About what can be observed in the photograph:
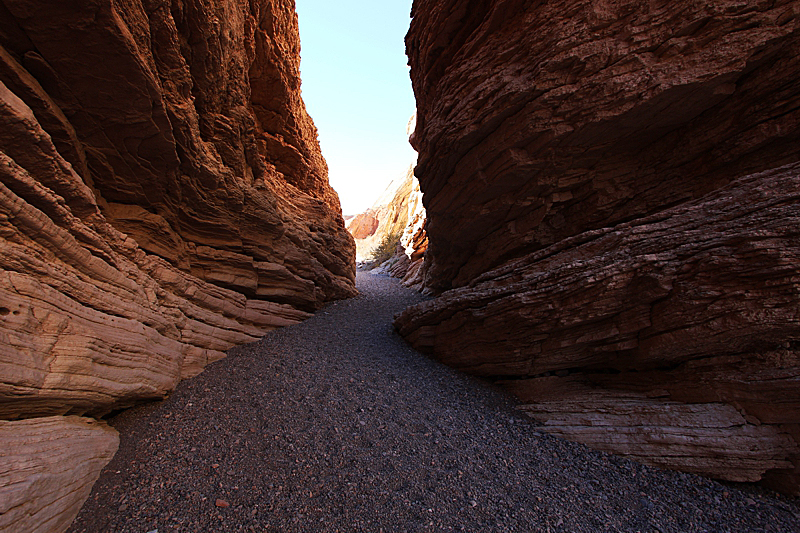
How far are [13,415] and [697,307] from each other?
9603 millimetres

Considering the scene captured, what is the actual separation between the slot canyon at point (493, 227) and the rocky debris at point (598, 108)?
2.2 inches

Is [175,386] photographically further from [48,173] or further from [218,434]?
[48,173]

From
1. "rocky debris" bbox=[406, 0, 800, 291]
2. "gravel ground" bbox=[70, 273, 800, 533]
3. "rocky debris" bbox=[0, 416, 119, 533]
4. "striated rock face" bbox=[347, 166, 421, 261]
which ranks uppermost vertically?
"striated rock face" bbox=[347, 166, 421, 261]

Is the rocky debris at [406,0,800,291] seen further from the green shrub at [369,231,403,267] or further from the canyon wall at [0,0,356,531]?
the green shrub at [369,231,403,267]

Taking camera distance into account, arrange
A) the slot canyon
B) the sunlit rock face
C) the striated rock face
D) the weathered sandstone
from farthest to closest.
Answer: the striated rock face → the sunlit rock face → the slot canyon → the weathered sandstone

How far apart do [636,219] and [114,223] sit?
38.6ft

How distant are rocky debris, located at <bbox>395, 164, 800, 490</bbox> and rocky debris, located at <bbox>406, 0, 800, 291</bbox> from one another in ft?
6.89

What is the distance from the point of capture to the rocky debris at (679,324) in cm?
415

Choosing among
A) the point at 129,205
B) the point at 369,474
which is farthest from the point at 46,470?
the point at 129,205

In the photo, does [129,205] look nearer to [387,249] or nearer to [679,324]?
[679,324]

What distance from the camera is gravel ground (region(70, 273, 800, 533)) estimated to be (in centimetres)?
368

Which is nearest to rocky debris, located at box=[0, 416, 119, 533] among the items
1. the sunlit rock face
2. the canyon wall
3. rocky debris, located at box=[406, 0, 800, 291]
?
the canyon wall

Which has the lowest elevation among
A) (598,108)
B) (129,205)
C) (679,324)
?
(679,324)

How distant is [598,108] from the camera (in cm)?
720
